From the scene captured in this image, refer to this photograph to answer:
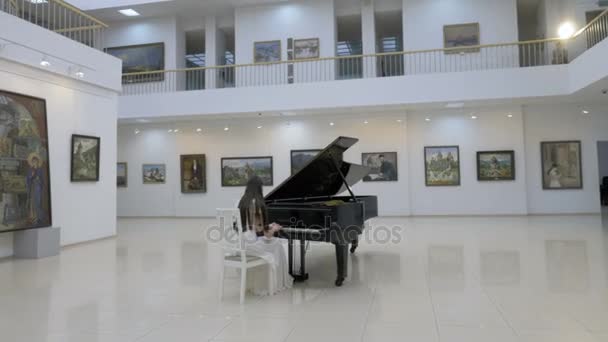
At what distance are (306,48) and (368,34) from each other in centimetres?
259

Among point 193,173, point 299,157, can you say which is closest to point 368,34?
point 299,157

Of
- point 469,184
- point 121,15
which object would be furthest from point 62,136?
point 469,184

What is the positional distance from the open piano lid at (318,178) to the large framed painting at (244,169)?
9107 millimetres

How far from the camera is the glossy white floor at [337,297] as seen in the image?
376 centimetres

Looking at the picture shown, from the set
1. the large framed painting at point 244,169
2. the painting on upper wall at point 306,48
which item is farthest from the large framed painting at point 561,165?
the large framed painting at point 244,169

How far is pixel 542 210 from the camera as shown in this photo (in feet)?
48.5

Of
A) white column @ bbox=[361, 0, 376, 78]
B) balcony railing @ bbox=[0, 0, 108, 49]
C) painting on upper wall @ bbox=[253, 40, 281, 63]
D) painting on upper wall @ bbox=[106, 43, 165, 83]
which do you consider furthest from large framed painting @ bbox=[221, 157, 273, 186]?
balcony railing @ bbox=[0, 0, 108, 49]

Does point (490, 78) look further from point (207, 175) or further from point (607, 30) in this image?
point (207, 175)

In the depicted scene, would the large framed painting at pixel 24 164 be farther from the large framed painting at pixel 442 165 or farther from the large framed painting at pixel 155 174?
the large framed painting at pixel 442 165

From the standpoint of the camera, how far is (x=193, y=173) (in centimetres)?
1678

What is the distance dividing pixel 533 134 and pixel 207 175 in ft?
41.5

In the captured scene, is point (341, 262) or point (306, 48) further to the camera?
point (306, 48)

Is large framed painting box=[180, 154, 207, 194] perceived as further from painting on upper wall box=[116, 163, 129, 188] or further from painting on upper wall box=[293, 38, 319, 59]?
painting on upper wall box=[293, 38, 319, 59]

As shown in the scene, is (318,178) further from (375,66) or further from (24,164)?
(375,66)
